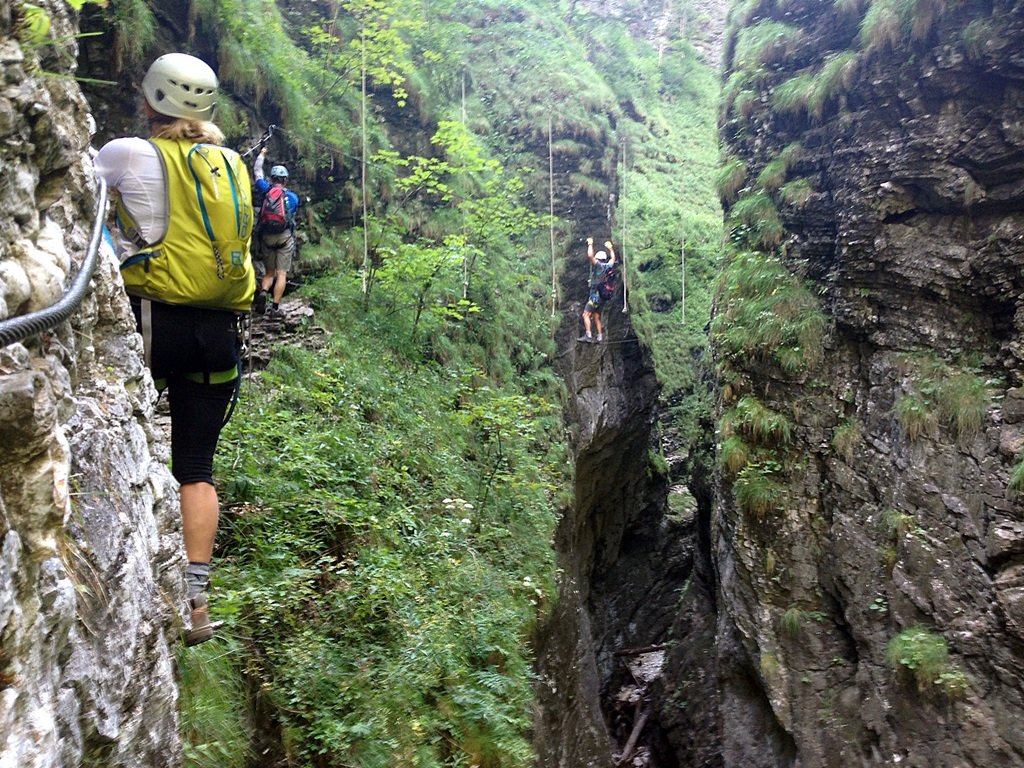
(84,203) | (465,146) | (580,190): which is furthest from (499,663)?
(580,190)

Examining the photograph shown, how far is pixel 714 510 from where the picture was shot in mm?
12297

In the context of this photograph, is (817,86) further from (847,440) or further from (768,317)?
(847,440)

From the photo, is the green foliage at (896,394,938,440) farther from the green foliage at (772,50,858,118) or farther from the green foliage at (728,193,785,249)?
the green foliage at (772,50,858,118)

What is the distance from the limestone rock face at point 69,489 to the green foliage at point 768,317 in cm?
926

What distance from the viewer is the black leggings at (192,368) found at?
2.91m

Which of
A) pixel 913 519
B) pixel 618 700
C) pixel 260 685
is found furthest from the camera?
pixel 618 700

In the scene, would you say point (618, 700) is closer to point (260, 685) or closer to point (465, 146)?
point (465, 146)

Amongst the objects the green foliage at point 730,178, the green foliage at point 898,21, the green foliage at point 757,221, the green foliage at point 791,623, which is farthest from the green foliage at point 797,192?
the green foliage at point 791,623

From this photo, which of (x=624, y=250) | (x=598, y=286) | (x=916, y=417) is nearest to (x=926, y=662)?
(x=916, y=417)

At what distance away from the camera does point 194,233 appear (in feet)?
9.16

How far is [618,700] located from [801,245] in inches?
413

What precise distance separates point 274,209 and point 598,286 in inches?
332

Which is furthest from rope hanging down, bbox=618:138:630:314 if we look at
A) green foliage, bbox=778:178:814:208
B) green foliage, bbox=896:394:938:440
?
green foliage, bbox=896:394:938:440

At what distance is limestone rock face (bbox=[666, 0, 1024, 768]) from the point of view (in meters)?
7.83
